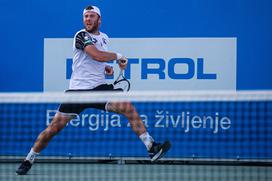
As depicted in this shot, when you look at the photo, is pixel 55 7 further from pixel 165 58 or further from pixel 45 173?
pixel 45 173

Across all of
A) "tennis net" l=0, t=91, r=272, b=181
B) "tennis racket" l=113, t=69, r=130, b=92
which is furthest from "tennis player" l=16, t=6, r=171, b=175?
"tennis racket" l=113, t=69, r=130, b=92

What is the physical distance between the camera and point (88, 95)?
21.8 feet

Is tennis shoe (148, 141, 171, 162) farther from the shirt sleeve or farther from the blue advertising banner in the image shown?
the shirt sleeve

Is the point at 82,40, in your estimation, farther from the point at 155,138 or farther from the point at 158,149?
the point at 155,138

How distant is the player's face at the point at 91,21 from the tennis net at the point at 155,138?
2.92 feet

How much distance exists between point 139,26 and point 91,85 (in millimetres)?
1226

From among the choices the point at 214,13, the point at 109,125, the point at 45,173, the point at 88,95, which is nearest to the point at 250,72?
the point at 214,13

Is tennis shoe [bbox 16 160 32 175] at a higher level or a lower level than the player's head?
lower

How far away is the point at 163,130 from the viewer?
9.32m

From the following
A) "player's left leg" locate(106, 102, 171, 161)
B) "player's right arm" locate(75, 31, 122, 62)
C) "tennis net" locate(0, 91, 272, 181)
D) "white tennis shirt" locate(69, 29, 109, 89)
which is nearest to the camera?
"player's left leg" locate(106, 102, 171, 161)

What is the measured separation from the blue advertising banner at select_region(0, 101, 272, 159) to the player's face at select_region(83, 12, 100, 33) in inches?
37.7

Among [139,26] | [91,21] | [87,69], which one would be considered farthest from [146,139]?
[139,26]

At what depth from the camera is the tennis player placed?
8000 millimetres

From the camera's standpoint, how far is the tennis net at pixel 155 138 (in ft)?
28.5
